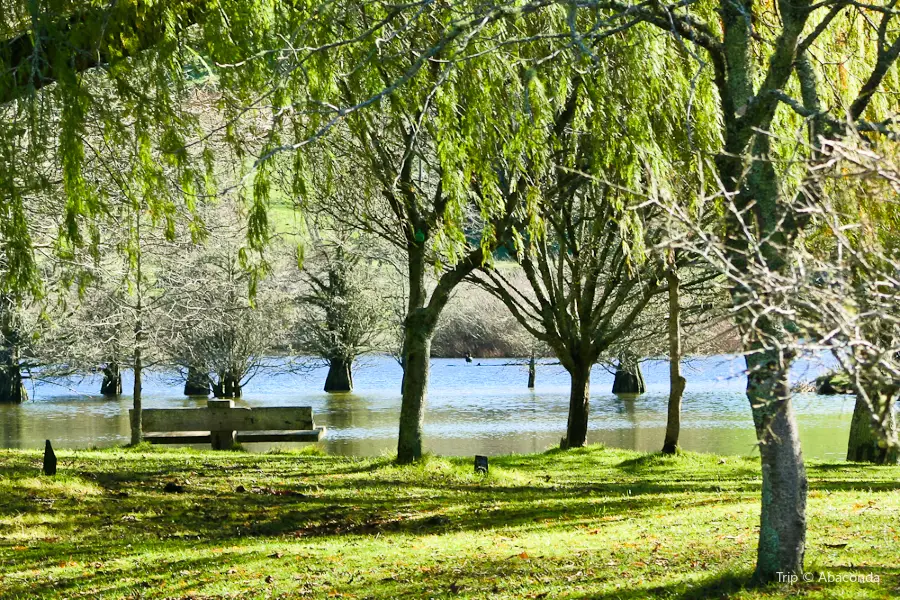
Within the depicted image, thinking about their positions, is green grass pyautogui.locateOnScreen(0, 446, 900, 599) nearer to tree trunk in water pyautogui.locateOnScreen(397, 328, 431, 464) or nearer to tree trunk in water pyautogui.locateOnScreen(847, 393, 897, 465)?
tree trunk in water pyautogui.locateOnScreen(397, 328, 431, 464)

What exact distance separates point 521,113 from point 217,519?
4333 mm

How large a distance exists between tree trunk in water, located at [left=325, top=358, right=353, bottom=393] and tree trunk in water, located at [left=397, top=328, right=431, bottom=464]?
23248 mm

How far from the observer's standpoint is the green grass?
548 cm

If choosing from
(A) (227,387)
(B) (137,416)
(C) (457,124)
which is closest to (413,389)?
(C) (457,124)

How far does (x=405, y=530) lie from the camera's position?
7773 mm

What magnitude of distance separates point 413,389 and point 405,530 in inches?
132

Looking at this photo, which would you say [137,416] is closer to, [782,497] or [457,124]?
[457,124]

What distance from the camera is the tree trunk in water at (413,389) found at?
10.9 meters

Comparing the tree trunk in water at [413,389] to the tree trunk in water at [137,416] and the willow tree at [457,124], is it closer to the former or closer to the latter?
the willow tree at [457,124]

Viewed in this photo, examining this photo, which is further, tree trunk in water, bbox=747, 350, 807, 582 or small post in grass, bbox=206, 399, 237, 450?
small post in grass, bbox=206, 399, 237, 450

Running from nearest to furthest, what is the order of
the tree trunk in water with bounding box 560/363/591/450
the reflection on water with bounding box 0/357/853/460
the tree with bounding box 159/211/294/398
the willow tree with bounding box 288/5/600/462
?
the willow tree with bounding box 288/5/600/462 → the tree trunk in water with bounding box 560/363/591/450 → the tree with bounding box 159/211/294/398 → the reflection on water with bounding box 0/357/853/460

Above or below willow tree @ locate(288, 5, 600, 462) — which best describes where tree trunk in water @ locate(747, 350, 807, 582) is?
below

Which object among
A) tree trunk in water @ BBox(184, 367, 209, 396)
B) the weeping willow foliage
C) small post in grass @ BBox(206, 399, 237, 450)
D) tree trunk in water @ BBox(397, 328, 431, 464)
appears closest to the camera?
the weeping willow foliage

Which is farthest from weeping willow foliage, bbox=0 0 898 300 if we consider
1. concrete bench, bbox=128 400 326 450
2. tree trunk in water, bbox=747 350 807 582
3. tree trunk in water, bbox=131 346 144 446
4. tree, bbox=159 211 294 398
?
tree, bbox=159 211 294 398
